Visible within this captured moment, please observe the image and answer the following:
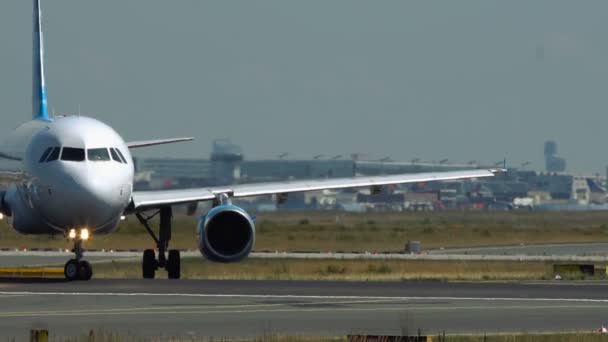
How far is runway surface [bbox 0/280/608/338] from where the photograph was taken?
25.6 m

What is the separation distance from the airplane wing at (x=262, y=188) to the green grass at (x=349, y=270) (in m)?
2.70

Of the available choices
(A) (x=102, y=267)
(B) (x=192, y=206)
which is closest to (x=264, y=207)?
(A) (x=102, y=267)

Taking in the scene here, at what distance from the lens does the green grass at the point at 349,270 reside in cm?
4619

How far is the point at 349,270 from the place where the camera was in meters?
52.1

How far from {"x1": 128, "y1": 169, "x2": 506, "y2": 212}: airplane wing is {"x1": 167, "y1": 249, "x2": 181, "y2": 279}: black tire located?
152 centimetres

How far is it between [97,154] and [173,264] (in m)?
6.24

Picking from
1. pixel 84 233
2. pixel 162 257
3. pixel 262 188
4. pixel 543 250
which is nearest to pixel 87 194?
pixel 84 233

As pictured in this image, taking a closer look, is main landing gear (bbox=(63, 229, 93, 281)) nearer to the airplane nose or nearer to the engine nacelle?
the airplane nose

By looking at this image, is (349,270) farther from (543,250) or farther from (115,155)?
(543,250)

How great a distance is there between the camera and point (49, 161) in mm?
36250

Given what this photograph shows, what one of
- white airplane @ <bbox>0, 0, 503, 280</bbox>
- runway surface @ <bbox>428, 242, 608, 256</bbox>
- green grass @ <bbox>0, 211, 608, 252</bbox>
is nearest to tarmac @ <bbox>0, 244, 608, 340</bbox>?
white airplane @ <bbox>0, 0, 503, 280</bbox>

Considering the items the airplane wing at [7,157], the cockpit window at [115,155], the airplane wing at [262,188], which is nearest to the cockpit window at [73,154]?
the cockpit window at [115,155]

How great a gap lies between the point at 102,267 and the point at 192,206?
39.4 feet

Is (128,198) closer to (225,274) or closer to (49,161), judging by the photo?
Result: (49,161)
